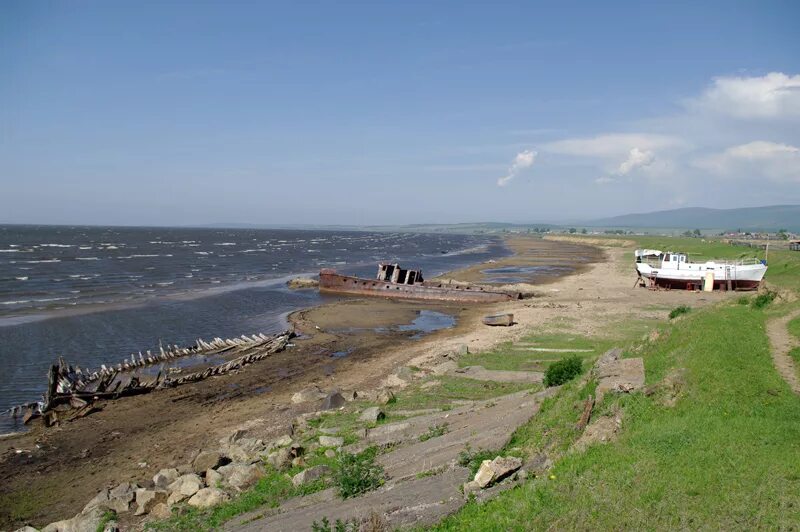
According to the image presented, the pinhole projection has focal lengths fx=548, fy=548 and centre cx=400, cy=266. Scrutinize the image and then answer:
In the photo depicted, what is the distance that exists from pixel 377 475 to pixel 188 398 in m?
14.8

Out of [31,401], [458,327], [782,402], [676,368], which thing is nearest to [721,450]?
[782,402]

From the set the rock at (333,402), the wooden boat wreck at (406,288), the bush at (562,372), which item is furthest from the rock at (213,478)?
the wooden boat wreck at (406,288)

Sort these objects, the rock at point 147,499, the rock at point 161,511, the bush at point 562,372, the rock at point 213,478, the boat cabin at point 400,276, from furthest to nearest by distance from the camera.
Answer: the boat cabin at point 400,276 < the bush at point 562,372 < the rock at point 213,478 < the rock at point 147,499 < the rock at point 161,511

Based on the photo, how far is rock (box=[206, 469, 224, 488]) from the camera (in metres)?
15.5

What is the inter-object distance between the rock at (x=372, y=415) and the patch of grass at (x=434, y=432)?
2605mm

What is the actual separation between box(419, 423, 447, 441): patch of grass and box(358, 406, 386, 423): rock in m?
2.61

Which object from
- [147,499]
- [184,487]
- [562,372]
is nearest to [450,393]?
[562,372]

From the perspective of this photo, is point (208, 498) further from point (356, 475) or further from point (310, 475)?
point (356, 475)

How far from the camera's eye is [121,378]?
28.2m

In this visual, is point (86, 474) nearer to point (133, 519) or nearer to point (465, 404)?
point (133, 519)

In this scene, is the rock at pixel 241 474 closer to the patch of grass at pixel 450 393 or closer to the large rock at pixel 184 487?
the large rock at pixel 184 487

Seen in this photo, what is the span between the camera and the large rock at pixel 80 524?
13.6 meters

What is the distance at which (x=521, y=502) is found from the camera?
956 centimetres

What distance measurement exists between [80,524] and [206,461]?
3870 mm
